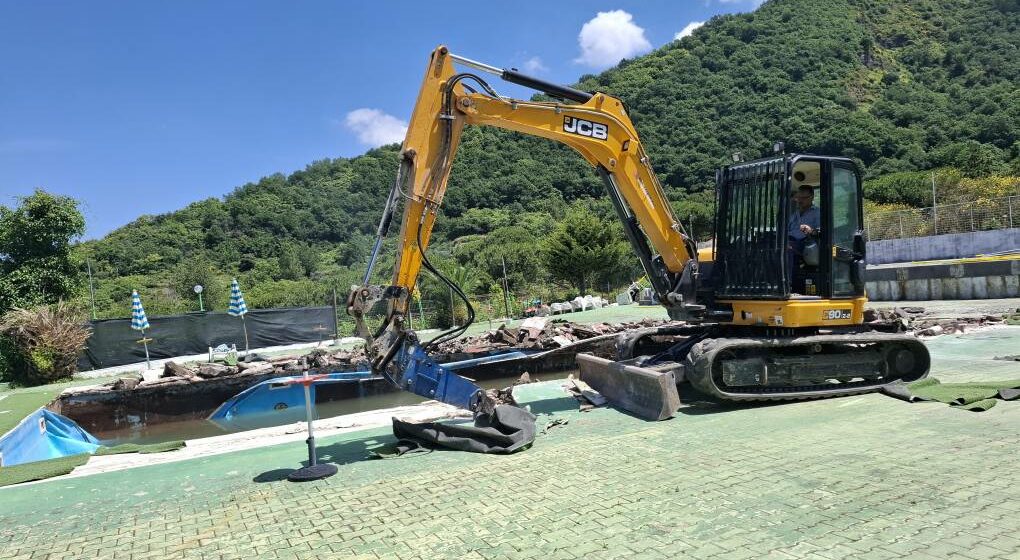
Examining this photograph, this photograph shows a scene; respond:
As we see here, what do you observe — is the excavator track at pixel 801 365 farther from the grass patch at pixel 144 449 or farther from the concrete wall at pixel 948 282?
the concrete wall at pixel 948 282

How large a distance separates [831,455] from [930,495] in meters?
1.01

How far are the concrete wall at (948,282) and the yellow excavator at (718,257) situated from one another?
13274 millimetres

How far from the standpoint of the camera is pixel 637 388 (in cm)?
711

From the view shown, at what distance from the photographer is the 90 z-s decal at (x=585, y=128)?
7293 mm

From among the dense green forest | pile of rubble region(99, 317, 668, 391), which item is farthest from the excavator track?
the dense green forest

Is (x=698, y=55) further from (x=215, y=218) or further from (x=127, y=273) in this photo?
(x=127, y=273)

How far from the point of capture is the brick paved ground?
3467 millimetres

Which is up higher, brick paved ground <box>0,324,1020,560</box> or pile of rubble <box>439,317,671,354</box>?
pile of rubble <box>439,317,671,354</box>

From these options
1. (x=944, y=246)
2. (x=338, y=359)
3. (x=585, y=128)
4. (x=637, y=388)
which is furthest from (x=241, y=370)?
(x=944, y=246)

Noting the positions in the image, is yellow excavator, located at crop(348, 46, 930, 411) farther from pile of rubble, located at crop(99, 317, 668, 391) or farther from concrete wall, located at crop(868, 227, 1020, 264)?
concrete wall, located at crop(868, 227, 1020, 264)

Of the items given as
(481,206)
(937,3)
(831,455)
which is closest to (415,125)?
(831,455)

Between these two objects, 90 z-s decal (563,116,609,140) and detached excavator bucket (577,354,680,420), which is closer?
detached excavator bucket (577,354,680,420)

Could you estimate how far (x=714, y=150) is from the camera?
61.6 m

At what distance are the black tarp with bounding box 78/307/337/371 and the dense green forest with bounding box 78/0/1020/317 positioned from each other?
16.2 metres
